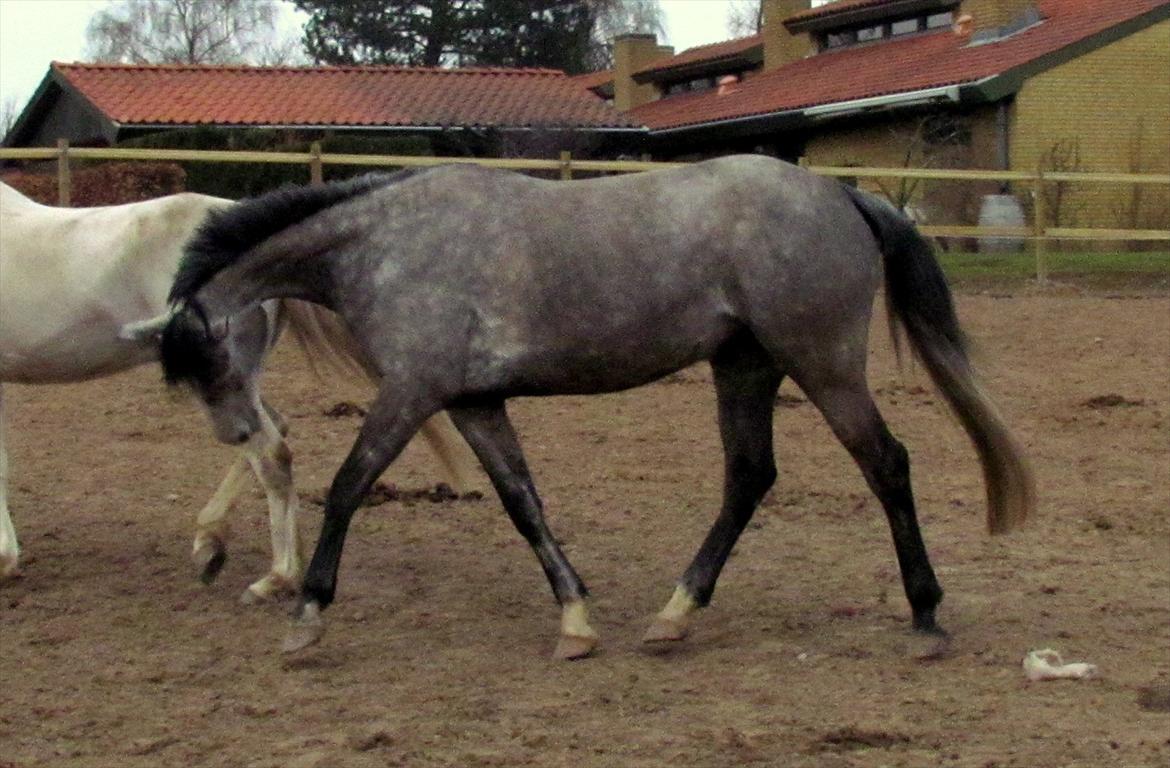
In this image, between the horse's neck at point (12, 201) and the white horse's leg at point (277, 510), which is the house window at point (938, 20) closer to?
the horse's neck at point (12, 201)

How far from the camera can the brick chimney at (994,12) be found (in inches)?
1116

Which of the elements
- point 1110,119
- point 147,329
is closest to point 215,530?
point 147,329

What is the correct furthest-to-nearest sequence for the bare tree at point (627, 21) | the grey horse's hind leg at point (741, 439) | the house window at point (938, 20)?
the bare tree at point (627, 21)
the house window at point (938, 20)
the grey horse's hind leg at point (741, 439)

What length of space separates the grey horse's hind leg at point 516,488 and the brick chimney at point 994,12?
24444 millimetres

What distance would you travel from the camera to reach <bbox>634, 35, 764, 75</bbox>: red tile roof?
35344mm

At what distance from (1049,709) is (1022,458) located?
1204 mm

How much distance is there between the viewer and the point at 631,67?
3819 centimetres

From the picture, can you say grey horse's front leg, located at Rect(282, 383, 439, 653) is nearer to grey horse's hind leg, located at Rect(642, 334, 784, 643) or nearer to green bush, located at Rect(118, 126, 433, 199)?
grey horse's hind leg, located at Rect(642, 334, 784, 643)

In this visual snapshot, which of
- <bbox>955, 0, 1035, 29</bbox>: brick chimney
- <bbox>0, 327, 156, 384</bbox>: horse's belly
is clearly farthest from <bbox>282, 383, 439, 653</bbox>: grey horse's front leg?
<bbox>955, 0, 1035, 29</bbox>: brick chimney

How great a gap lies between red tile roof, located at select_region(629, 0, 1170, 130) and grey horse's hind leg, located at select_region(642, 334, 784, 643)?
21.0 metres

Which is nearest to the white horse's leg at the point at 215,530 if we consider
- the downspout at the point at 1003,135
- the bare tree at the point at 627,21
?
the downspout at the point at 1003,135

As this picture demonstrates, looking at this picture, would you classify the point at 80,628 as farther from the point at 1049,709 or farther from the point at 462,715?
the point at 1049,709

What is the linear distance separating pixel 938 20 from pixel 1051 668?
27.4 m

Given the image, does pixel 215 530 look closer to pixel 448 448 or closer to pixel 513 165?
pixel 448 448
